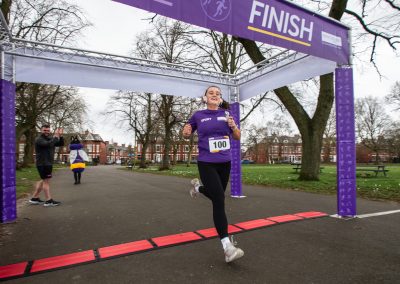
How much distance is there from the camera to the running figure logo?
4.53 metres

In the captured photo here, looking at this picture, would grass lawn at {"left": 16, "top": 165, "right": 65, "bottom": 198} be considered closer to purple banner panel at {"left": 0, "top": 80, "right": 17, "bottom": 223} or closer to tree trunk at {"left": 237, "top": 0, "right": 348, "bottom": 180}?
purple banner panel at {"left": 0, "top": 80, "right": 17, "bottom": 223}

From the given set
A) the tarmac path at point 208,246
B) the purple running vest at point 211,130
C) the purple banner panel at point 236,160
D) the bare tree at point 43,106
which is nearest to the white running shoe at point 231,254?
the tarmac path at point 208,246

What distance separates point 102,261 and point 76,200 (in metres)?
5.86

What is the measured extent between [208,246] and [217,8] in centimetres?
379

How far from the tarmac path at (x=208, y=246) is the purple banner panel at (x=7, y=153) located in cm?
37

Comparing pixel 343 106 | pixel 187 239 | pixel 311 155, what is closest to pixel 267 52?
pixel 311 155

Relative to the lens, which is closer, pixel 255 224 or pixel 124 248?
pixel 124 248

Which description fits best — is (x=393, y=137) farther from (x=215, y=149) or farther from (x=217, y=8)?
A: (x=215, y=149)

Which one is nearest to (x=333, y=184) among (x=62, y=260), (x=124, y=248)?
(x=124, y=248)

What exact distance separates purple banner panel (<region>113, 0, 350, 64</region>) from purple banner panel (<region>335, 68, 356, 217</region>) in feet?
1.98

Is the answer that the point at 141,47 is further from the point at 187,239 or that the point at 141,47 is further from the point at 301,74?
the point at 187,239

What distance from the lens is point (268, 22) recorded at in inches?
201

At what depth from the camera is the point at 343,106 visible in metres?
5.66

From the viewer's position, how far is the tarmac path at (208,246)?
2.99 metres
